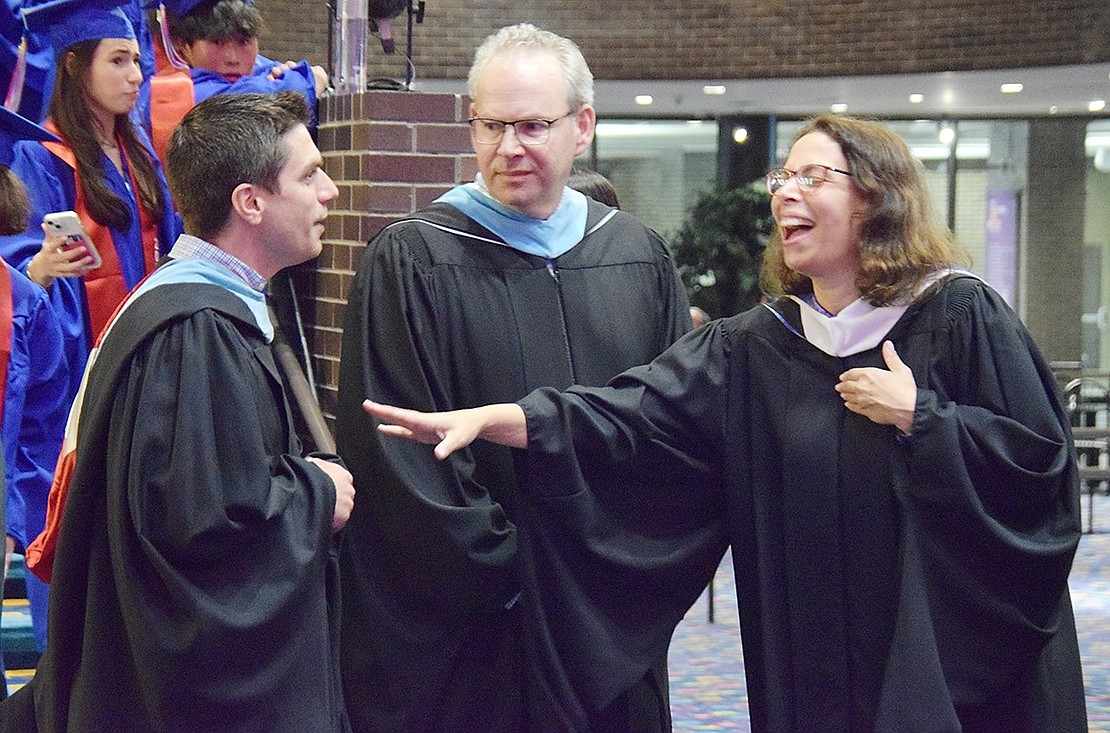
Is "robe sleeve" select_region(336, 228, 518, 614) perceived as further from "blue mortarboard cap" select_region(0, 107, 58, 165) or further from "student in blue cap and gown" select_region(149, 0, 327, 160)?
"student in blue cap and gown" select_region(149, 0, 327, 160)

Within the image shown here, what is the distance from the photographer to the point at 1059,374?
16.3 meters

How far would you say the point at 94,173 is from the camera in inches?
186

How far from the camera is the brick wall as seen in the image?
1356 centimetres

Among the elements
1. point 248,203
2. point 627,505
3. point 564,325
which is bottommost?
point 627,505

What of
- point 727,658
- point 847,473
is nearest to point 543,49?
point 847,473

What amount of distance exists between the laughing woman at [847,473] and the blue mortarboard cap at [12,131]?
45.9 inches

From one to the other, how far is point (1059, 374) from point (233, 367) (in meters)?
14.9

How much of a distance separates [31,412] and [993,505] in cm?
301

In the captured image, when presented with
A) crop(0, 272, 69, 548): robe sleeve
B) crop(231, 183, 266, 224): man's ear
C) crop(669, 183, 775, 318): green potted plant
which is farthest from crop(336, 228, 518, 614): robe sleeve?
crop(669, 183, 775, 318): green potted plant

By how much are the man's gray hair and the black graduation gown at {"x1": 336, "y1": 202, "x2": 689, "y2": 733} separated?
38 centimetres

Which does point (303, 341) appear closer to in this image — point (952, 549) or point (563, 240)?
point (563, 240)

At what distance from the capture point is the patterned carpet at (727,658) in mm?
6266

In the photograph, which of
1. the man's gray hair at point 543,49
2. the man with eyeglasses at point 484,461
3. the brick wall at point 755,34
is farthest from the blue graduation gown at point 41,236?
the brick wall at point 755,34

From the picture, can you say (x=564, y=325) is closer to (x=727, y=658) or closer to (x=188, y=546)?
(x=188, y=546)
